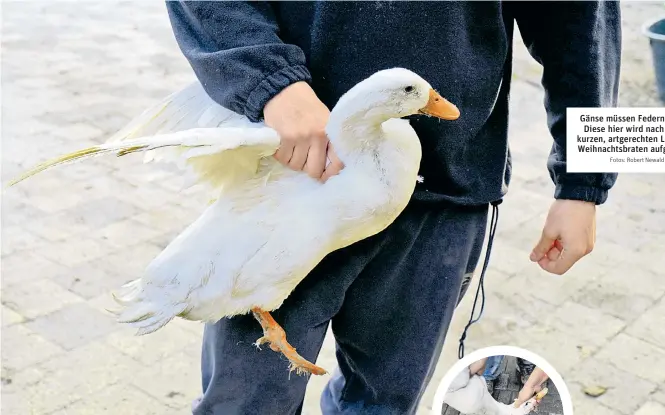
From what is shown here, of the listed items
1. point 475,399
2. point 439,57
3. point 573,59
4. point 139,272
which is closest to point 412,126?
point 439,57

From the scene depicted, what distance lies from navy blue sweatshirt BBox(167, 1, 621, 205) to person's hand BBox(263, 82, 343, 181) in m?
0.01

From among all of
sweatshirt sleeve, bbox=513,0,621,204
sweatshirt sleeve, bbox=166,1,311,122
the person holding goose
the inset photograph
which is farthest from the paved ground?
sweatshirt sleeve, bbox=166,1,311,122

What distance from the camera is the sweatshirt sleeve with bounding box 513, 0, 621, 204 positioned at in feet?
2.93

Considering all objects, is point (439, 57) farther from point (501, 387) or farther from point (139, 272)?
point (139, 272)

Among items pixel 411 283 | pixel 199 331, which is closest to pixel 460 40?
pixel 411 283

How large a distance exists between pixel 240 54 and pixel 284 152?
4.2 inches

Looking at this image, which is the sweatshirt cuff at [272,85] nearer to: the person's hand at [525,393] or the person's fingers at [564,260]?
the person's fingers at [564,260]

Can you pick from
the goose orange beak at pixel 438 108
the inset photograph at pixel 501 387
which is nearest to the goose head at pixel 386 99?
the goose orange beak at pixel 438 108

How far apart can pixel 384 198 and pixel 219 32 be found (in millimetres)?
240

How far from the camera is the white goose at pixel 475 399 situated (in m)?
1.03

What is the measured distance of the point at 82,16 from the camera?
4121mm

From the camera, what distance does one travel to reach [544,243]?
3.22 ft

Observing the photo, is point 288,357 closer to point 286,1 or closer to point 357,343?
point 357,343

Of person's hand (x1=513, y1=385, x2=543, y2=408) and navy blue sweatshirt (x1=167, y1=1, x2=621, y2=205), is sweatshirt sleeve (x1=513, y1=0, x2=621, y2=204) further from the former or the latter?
person's hand (x1=513, y1=385, x2=543, y2=408)
